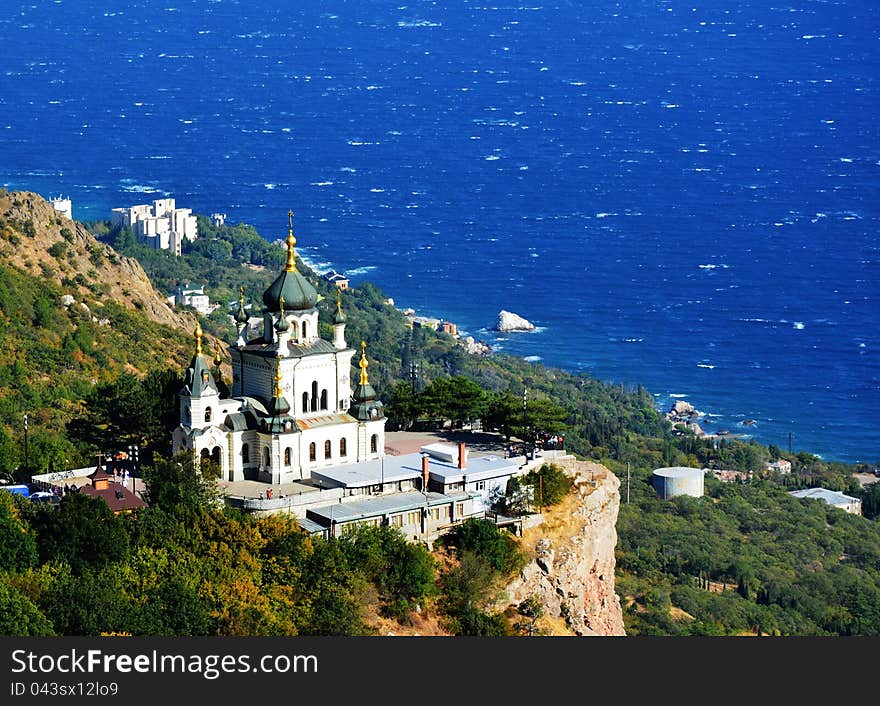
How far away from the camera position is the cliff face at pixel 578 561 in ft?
206

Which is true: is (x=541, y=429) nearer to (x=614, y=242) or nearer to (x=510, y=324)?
(x=510, y=324)

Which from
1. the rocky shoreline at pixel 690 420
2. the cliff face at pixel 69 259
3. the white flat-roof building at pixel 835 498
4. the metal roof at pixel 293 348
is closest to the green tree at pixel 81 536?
the metal roof at pixel 293 348

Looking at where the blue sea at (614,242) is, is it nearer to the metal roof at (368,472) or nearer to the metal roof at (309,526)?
the metal roof at (368,472)

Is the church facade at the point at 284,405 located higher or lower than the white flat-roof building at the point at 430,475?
higher

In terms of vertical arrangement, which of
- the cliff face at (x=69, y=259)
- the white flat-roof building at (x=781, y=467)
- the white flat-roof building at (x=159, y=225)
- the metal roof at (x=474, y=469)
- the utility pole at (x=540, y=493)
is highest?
the white flat-roof building at (x=159, y=225)

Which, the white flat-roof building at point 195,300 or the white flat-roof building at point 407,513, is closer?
the white flat-roof building at point 407,513

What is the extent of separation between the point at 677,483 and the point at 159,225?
198ft

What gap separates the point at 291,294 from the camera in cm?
6412

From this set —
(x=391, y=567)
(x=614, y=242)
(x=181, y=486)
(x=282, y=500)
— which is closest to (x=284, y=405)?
(x=282, y=500)

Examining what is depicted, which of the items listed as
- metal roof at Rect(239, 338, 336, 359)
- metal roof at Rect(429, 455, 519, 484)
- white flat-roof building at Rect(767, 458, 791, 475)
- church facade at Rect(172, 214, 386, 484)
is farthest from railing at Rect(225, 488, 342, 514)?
white flat-roof building at Rect(767, 458, 791, 475)

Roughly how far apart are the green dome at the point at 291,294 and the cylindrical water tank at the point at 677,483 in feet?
109

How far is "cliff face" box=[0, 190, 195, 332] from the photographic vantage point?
9562 cm

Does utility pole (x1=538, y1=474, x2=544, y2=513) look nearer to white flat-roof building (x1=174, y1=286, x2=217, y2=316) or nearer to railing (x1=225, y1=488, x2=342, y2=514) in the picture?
railing (x1=225, y1=488, x2=342, y2=514)

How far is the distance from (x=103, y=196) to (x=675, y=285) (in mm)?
52446
